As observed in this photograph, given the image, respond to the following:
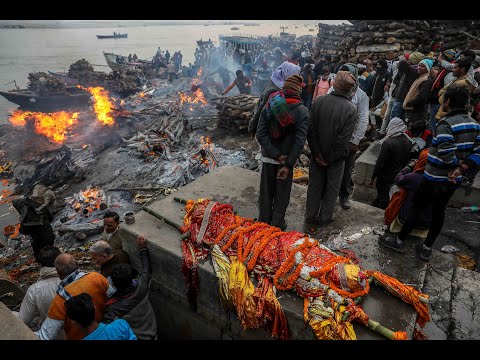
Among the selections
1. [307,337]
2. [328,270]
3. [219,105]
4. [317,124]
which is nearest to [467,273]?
[328,270]

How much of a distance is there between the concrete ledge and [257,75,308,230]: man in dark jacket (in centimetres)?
305

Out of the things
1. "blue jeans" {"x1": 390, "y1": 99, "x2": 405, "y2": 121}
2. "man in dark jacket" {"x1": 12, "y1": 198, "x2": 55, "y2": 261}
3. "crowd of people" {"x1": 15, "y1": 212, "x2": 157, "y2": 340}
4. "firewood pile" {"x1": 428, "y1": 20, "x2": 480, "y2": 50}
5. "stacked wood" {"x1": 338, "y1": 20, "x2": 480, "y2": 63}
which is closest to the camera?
"crowd of people" {"x1": 15, "y1": 212, "x2": 157, "y2": 340}

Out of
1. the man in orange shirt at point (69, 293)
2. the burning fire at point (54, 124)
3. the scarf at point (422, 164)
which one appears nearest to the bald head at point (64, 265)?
the man in orange shirt at point (69, 293)

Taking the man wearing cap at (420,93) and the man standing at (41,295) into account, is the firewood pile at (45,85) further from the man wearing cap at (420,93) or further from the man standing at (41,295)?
the man wearing cap at (420,93)

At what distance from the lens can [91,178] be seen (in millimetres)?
11000

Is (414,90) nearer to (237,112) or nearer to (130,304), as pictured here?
(237,112)

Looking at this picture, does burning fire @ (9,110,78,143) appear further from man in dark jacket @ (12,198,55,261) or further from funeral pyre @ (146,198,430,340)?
funeral pyre @ (146,198,430,340)

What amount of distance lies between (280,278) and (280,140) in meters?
1.80

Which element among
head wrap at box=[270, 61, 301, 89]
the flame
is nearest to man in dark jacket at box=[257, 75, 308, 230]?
head wrap at box=[270, 61, 301, 89]

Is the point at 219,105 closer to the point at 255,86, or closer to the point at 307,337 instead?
the point at 255,86

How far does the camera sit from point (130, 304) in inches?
137

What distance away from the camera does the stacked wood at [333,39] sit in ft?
A: 48.3

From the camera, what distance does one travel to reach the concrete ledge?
8.84 ft

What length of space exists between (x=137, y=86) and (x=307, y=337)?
921 inches
